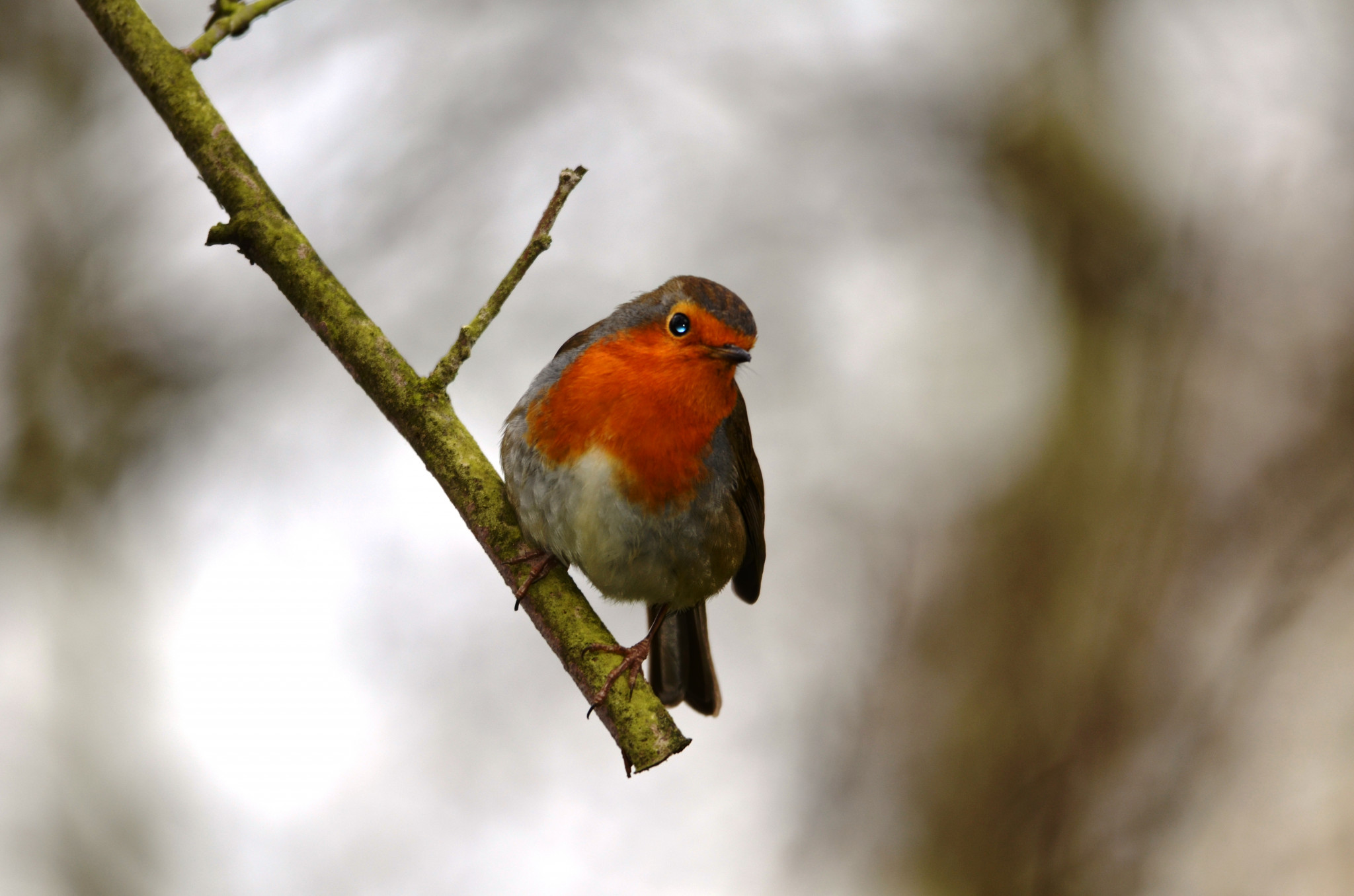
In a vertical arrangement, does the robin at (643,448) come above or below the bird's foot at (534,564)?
above

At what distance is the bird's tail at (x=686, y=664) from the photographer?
156 inches

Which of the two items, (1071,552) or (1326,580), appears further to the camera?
(1071,552)

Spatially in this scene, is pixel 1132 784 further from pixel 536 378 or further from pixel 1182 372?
pixel 536 378

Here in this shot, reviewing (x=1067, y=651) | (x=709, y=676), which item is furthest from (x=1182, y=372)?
(x=709, y=676)

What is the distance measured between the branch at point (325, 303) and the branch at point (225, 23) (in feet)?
0.16

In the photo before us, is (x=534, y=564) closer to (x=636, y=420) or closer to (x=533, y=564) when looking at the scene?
(x=533, y=564)

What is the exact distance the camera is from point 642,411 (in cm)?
303

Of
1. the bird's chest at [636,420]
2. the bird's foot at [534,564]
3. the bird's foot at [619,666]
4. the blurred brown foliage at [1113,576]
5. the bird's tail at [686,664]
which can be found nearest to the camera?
the bird's foot at [619,666]

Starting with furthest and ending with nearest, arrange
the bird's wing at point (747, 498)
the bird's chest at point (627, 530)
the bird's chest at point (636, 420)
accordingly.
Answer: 1. the bird's wing at point (747, 498)
2. the bird's chest at point (636, 420)
3. the bird's chest at point (627, 530)

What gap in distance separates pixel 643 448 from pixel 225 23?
1511mm

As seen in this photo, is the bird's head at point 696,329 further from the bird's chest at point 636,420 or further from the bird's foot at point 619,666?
the bird's foot at point 619,666

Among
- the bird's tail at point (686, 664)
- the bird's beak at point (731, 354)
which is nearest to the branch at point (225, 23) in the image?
the bird's beak at point (731, 354)

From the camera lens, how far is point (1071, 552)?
6801mm

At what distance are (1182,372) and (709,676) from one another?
12.2ft
